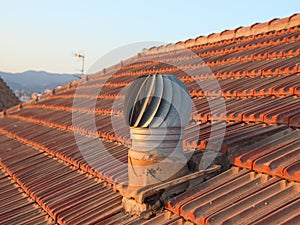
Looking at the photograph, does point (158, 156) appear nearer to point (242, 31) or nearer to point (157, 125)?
point (157, 125)

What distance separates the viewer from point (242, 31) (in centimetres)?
655

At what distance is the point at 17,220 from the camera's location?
3582mm

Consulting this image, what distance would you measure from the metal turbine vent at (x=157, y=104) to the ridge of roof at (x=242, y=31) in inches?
146

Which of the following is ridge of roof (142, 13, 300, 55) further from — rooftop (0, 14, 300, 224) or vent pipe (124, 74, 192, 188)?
vent pipe (124, 74, 192, 188)

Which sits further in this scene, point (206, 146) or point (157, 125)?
point (206, 146)

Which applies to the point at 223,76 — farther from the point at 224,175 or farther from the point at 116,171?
the point at 224,175

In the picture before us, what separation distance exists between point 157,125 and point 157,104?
14 centimetres

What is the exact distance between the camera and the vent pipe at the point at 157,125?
2611 mm

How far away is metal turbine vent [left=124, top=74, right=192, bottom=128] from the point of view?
2.61 m

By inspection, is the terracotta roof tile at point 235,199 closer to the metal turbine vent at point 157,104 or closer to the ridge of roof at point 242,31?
the metal turbine vent at point 157,104

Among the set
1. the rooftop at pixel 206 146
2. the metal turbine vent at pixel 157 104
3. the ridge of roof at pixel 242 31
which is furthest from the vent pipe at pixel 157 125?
the ridge of roof at pixel 242 31

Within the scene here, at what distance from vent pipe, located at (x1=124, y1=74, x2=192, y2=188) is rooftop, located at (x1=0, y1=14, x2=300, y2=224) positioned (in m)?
0.21

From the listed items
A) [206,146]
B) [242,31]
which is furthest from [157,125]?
[242,31]

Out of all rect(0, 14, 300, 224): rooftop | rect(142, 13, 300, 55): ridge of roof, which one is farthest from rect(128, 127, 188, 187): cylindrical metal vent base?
rect(142, 13, 300, 55): ridge of roof
